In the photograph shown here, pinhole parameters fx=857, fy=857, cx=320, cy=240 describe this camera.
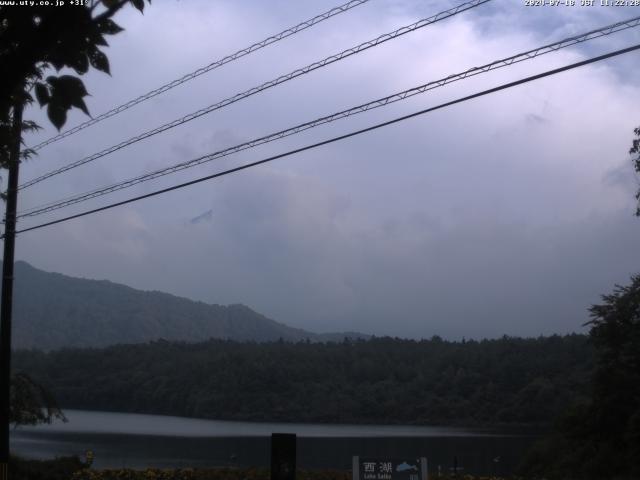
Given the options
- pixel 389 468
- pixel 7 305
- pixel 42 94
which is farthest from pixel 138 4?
pixel 7 305

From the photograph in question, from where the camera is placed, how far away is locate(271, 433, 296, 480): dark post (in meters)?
12.2

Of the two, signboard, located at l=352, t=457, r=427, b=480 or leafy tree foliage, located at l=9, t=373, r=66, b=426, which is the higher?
leafy tree foliage, located at l=9, t=373, r=66, b=426

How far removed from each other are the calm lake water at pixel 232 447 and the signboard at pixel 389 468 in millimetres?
14250

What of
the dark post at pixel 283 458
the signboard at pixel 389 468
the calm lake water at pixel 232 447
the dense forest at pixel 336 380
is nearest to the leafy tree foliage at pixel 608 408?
the calm lake water at pixel 232 447

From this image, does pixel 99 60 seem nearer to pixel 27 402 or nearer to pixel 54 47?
pixel 54 47

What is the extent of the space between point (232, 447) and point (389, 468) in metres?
29.4

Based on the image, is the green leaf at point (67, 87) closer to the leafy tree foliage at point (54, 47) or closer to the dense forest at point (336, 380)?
the leafy tree foliage at point (54, 47)

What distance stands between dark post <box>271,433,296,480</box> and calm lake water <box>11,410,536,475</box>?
590 inches

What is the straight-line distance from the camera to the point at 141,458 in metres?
33.9

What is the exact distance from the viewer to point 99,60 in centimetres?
520

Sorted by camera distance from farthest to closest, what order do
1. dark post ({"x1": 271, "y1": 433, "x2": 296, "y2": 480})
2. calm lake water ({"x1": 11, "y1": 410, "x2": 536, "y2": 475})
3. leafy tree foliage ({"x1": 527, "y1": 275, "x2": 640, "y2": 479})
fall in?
calm lake water ({"x1": 11, "y1": 410, "x2": 536, "y2": 475}) < leafy tree foliage ({"x1": 527, "y1": 275, "x2": 640, "y2": 479}) < dark post ({"x1": 271, "y1": 433, "x2": 296, "y2": 480})

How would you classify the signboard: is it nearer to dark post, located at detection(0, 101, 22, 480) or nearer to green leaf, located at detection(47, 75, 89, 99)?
dark post, located at detection(0, 101, 22, 480)

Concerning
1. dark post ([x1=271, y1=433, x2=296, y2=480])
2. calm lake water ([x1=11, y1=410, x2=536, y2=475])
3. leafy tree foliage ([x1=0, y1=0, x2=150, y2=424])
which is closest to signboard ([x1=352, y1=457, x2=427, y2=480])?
dark post ([x1=271, y1=433, x2=296, y2=480])

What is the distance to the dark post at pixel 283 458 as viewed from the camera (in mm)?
12188
